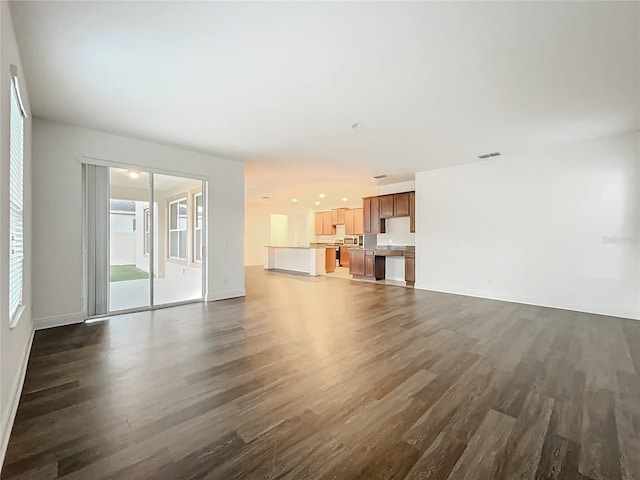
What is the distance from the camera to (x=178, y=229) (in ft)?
17.2

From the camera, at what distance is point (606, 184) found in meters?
4.39

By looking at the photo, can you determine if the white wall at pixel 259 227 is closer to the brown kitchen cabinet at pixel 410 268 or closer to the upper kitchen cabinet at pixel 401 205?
the upper kitchen cabinet at pixel 401 205

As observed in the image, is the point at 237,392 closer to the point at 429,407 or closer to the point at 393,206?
the point at 429,407

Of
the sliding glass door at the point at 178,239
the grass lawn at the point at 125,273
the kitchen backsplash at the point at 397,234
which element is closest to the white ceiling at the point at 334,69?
the sliding glass door at the point at 178,239

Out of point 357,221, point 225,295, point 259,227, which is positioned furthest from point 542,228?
point 259,227

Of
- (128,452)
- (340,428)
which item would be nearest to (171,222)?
(128,452)

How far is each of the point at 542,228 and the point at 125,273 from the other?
274 inches

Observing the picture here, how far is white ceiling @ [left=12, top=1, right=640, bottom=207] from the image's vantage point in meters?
1.91

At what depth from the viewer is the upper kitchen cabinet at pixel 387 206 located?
7.61 meters

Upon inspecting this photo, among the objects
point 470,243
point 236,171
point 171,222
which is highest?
point 236,171

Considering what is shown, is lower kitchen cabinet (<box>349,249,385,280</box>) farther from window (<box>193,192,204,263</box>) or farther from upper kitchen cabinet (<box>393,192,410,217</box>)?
window (<box>193,192,204,263</box>)

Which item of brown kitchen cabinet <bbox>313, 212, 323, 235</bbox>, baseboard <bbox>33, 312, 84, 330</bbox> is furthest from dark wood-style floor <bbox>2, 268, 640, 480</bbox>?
brown kitchen cabinet <bbox>313, 212, 323, 235</bbox>

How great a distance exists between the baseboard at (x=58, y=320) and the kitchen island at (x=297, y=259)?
20.3ft

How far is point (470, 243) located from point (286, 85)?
16.0 ft
